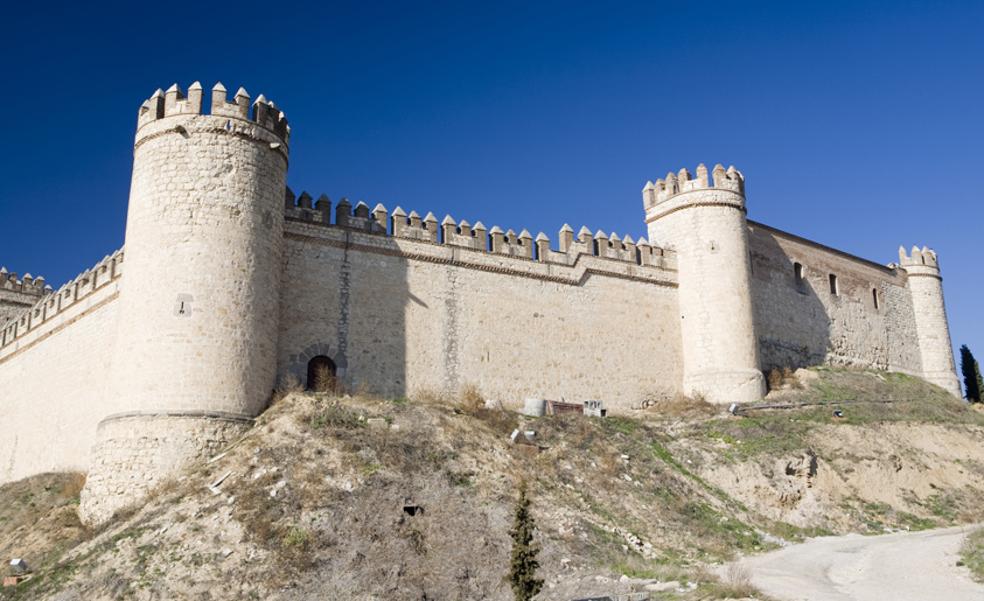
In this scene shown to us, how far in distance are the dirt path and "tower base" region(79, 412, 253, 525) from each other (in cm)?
1038

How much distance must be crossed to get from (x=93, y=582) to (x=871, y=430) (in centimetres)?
1934

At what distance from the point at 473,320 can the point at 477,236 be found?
7.96ft

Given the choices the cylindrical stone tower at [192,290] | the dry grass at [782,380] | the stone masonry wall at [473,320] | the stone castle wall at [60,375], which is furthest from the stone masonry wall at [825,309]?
the stone castle wall at [60,375]

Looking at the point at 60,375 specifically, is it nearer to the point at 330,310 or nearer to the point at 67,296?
the point at 67,296

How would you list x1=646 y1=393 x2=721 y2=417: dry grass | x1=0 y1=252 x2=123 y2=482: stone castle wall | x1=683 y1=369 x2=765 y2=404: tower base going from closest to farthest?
x1=0 y1=252 x2=123 y2=482: stone castle wall
x1=646 y1=393 x2=721 y2=417: dry grass
x1=683 y1=369 x2=765 y2=404: tower base

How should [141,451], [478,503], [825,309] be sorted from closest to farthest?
[478,503] → [141,451] → [825,309]

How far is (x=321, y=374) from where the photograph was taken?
21.0m

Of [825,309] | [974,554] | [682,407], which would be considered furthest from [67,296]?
[825,309]

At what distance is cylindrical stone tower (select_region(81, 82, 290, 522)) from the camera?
57.5 feet

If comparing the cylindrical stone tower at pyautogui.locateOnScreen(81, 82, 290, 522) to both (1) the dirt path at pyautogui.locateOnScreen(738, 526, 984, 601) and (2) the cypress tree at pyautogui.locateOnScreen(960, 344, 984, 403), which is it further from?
(2) the cypress tree at pyautogui.locateOnScreen(960, 344, 984, 403)

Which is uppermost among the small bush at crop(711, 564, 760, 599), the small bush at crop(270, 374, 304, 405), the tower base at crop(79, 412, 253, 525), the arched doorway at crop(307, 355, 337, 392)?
the arched doorway at crop(307, 355, 337, 392)

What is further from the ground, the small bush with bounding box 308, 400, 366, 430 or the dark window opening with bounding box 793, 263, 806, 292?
the dark window opening with bounding box 793, 263, 806, 292

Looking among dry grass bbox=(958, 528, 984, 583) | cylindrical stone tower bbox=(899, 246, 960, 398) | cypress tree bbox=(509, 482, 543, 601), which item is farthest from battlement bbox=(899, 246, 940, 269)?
cypress tree bbox=(509, 482, 543, 601)

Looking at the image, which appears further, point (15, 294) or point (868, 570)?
point (15, 294)
